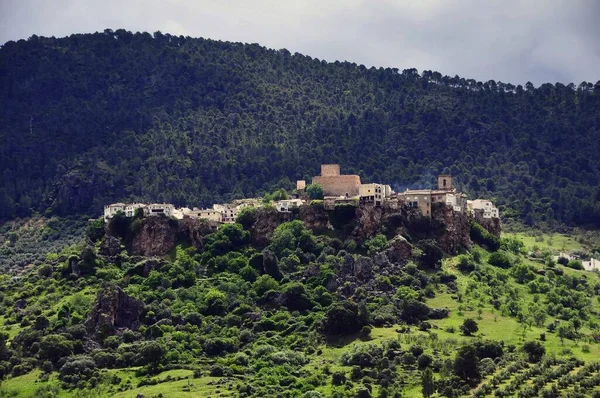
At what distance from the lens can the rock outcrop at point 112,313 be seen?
124938 mm

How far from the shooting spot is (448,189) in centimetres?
15700

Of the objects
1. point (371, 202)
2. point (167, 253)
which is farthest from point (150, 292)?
point (371, 202)

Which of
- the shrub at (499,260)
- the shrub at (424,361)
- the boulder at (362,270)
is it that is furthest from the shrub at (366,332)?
the shrub at (499,260)

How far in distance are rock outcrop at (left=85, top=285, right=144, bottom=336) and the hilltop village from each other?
84.3 feet

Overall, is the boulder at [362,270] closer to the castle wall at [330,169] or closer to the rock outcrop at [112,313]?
the rock outcrop at [112,313]

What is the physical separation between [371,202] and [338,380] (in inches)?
1694

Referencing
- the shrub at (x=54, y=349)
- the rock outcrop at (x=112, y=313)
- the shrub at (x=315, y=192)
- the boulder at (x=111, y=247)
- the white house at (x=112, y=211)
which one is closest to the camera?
the shrub at (x=54, y=349)

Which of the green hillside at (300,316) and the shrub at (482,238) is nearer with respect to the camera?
the green hillside at (300,316)

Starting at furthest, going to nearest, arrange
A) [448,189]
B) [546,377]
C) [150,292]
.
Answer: [448,189] → [150,292] → [546,377]

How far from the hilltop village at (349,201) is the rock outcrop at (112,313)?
25700 millimetres

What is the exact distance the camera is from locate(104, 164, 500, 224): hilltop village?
147m

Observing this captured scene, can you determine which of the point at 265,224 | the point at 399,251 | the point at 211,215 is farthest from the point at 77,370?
the point at 211,215

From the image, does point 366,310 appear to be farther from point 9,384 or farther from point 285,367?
point 9,384

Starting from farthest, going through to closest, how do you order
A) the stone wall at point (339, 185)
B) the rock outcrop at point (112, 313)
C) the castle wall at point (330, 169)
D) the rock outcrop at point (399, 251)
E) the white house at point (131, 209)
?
the castle wall at point (330, 169)
the stone wall at point (339, 185)
the white house at point (131, 209)
the rock outcrop at point (399, 251)
the rock outcrop at point (112, 313)
